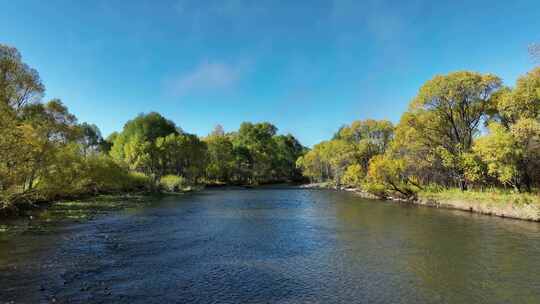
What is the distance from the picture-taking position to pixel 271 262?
18.3 m

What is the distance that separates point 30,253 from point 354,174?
59.2 meters

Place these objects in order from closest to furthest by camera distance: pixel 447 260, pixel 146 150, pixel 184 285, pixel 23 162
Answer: pixel 184 285, pixel 447 260, pixel 23 162, pixel 146 150

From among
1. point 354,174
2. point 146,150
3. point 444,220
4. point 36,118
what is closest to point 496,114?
point 444,220

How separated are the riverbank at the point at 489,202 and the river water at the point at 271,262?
12.5 ft

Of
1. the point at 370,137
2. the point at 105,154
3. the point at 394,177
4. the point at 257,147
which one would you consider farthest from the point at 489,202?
the point at 257,147

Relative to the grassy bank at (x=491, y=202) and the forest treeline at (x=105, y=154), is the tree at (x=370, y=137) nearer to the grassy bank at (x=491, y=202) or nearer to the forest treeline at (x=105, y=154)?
the grassy bank at (x=491, y=202)

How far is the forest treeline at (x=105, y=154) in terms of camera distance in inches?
1118

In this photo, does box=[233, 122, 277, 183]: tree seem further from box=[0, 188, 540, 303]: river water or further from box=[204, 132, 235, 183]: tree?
box=[0, 188, 540, 303]: river water

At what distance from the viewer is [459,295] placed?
13523 mm

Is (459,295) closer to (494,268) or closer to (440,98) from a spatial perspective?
(494,268)

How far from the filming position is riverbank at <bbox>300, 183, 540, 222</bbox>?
3127 centimetres

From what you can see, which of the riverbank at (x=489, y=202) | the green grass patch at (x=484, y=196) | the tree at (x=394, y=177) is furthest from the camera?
the tree at (x=394, y=177)

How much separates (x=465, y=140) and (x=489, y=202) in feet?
41.0

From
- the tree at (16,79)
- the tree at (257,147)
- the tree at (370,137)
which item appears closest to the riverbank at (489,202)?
the tree at (370,137)
